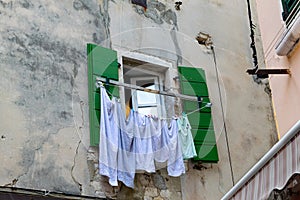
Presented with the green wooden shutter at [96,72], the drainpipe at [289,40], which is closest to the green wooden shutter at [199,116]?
the green wooden shutter at [96,72]

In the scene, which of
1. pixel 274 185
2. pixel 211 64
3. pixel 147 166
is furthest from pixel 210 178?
pixel 274 185

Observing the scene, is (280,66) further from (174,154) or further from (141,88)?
(141,88)

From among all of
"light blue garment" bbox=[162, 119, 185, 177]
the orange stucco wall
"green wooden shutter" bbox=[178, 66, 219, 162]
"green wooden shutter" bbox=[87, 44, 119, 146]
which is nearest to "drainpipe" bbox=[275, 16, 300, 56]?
the orange stucco wall

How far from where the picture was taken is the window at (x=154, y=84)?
8469 mm

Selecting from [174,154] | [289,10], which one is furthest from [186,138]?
[289,10]

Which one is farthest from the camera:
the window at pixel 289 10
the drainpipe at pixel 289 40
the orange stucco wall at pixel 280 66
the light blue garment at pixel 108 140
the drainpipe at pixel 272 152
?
the light blue garment at pixel 108 140

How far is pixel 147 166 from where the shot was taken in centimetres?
811

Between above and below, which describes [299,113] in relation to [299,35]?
below

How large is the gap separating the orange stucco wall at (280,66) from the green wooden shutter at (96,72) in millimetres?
2237

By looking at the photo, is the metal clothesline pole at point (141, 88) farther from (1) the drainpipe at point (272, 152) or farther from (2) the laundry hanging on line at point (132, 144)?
(1) the drainpipe at point (272, 152)

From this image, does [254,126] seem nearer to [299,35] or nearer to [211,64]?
[211,64]

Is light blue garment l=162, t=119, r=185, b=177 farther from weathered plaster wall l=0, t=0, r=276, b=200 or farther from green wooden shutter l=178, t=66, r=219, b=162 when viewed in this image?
green wooden shutter l=178, t=66, r=219, b=162

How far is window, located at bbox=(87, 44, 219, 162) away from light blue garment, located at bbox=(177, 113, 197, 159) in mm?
160

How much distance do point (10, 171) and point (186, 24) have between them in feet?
14.4
